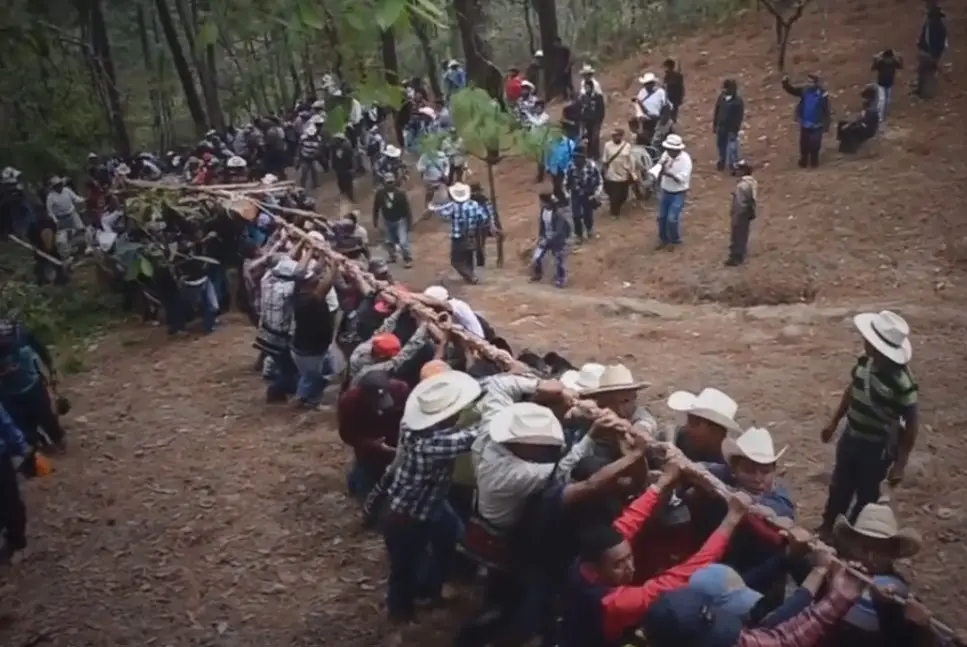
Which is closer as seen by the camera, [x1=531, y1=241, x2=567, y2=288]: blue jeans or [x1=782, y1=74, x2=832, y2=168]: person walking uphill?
[x1=531, y1=241, x2=567, y2=288]: blue jeans

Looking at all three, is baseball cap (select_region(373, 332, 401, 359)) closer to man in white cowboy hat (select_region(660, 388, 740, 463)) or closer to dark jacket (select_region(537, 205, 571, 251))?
man in white cowboy hat (select_region(660, 388, 740, 463))

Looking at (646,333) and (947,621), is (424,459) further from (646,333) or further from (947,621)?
(646,333)

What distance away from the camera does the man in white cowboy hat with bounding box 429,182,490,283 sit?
1393 cm

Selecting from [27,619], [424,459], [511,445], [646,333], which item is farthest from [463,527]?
[646,333]

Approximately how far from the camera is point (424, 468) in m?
5.34

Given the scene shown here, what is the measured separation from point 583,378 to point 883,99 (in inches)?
523

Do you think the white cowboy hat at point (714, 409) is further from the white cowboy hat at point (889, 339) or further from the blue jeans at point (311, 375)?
the blue jeans at point (311, 375)

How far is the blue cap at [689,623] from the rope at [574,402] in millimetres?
631

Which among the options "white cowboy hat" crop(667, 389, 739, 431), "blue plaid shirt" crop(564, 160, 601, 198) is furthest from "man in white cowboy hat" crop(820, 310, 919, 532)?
"blue plaid shirt" crop(564, 160, 601, 198)

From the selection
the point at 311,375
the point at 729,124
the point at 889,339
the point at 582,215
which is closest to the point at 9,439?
the point at 311,375

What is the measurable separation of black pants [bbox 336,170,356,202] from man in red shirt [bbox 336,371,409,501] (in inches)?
540

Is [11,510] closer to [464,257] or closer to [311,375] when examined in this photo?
[311,375]

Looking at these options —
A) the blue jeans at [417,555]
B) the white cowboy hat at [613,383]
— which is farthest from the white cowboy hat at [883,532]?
the blue jeans at [417,555]

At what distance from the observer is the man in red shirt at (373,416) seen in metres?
6.16
